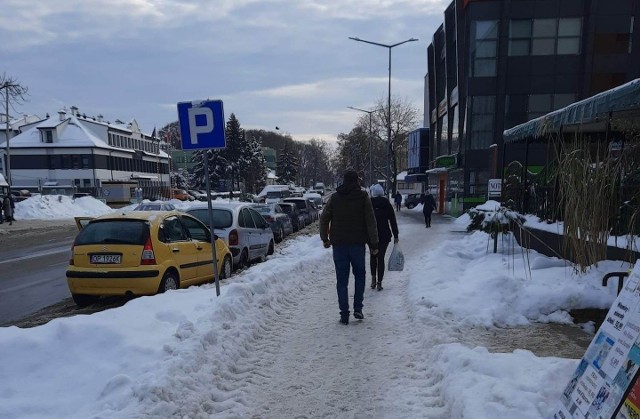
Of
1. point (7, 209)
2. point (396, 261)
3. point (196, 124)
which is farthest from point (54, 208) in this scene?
point (396, 261)

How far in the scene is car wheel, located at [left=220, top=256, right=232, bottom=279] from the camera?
376 inches

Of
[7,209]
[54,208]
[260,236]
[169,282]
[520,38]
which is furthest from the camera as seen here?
[54,208]

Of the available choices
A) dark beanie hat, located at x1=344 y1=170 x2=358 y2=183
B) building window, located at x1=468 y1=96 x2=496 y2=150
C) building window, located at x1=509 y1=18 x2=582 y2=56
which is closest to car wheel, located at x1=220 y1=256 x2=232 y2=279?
dark beanie hat, located at x1=344 y1=170 x2=358 y2=183

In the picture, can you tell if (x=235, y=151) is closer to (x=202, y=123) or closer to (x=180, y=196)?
(x=180, y=196)

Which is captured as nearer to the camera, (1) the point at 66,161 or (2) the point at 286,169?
(1) the point at 66,161

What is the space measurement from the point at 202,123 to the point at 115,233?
2.41 meters

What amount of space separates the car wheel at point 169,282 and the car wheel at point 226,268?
5.58 ft

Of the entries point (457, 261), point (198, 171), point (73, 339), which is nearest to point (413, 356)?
point (73, 339)

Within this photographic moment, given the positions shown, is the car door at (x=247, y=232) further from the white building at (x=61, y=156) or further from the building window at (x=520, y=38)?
the white building at (x=61, y=156)

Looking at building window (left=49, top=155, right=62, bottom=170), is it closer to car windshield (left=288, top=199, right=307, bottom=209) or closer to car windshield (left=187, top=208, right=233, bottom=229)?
car windshield (left=288, top=199, right=307, bottom=209)

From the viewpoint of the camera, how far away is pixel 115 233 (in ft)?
23.9

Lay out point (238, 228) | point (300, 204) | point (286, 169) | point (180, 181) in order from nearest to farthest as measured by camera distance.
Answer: point (238, 228)
point (300, 204)
point (180, 181)
point (286, 169)

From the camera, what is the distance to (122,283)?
7055 millimetres

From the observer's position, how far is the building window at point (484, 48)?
93.6ft
